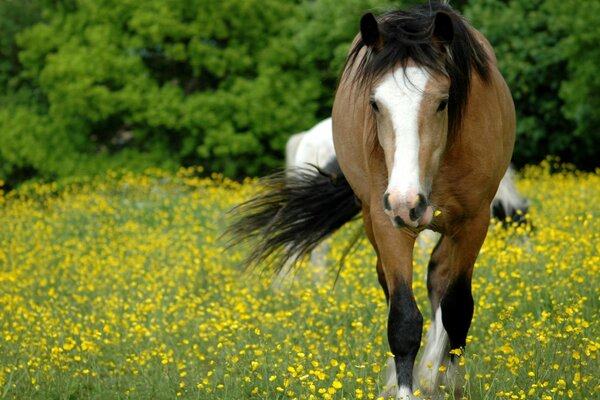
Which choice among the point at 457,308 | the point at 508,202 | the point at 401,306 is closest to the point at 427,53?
the point at 401,306

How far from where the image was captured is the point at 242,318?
215 inches

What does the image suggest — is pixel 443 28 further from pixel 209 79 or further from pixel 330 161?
pixel 209 79

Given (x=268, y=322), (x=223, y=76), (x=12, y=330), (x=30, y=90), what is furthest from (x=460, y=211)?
(x=30, y=90)

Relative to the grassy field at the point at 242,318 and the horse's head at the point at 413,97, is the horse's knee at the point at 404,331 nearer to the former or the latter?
the grassy field at the point at 242,318

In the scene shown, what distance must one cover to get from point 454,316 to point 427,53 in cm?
160

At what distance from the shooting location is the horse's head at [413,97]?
3.83 m

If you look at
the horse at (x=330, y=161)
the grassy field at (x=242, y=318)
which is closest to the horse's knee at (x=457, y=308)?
the grassy field at (x=242, y=318)

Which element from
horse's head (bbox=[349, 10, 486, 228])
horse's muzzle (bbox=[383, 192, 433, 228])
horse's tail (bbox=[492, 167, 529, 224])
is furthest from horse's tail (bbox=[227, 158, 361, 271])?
horse's tail (bbox=[492, 167, 529, 224])

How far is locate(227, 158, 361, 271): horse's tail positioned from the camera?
6617mm

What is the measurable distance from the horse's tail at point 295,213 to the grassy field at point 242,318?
321 mm

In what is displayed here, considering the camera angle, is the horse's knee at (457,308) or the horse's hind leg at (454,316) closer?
the horse's hind leg at (454,316)

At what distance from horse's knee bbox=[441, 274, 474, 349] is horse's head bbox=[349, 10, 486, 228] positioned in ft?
3.13

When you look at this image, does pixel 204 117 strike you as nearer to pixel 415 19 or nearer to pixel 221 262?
pixel 221 262

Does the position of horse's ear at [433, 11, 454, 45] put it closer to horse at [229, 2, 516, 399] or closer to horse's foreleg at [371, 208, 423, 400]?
horse at [229, 2, 516, 399]
